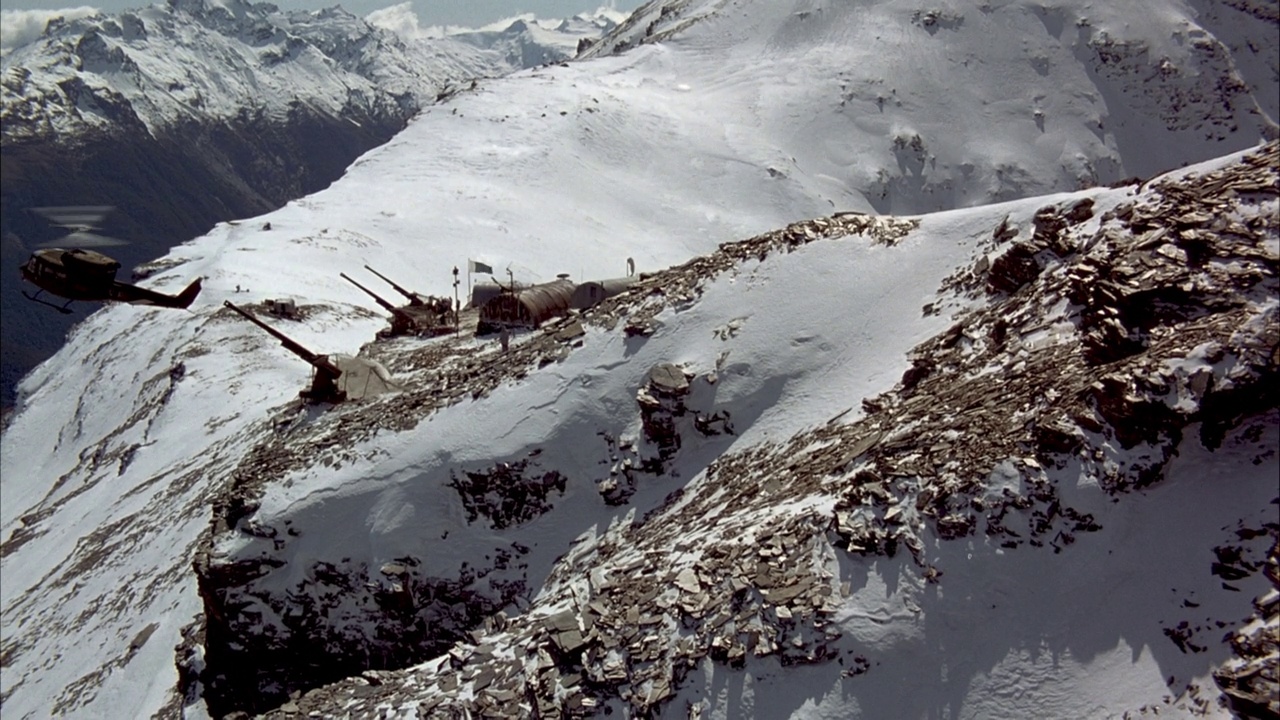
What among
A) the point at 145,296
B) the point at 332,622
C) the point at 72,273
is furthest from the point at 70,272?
the point at 332,622

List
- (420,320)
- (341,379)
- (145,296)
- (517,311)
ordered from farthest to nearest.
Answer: (420,320) < (517,311) < (341,379) < (145,296)

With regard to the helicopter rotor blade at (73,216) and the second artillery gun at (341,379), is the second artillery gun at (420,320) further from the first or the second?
the helicopter rotor blade at (73,216)

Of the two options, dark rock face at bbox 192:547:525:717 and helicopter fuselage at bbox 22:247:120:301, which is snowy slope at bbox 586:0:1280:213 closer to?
dark rock face at bbox 192:547:525:717

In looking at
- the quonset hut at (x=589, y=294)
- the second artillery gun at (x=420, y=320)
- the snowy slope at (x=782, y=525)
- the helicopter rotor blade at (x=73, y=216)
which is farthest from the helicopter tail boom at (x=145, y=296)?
the quonset hut at (x=589, y=294)

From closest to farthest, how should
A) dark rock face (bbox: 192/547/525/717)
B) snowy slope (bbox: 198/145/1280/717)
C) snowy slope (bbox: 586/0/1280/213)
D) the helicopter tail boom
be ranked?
snowy slope (bbox: 198/145/1280/717) → dark rock face (bbox: 192/547/525/717) → the helicopter tail boom → snowy slope (bbox: 586/0/1280/213)

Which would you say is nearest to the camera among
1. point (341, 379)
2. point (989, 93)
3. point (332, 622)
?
point (332, 622)

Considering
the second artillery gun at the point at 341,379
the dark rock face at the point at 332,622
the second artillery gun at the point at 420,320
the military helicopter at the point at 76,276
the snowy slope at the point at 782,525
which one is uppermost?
the military helicopter at the point at 76,276

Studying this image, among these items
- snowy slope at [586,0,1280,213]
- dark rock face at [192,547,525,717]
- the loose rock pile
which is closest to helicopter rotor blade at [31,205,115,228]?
dark rock face at [192,547,525,717]

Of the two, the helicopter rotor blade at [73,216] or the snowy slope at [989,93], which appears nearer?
the helicopter rotor blade at [73,216]

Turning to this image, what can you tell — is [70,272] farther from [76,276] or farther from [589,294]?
[589,294]
